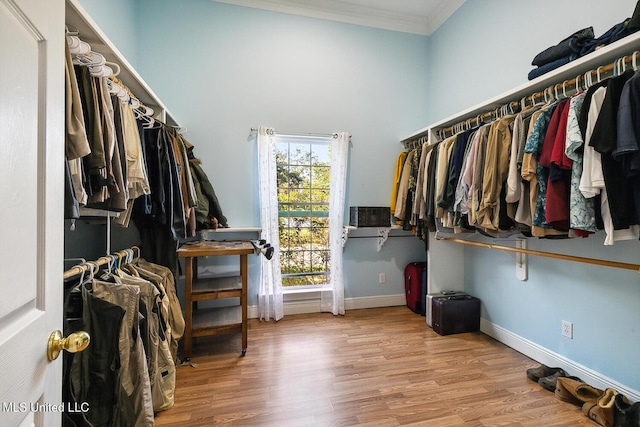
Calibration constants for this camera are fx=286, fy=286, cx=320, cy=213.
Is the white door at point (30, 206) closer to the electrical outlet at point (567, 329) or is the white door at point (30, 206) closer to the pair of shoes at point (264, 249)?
the pair of shoes at point (264, 249)

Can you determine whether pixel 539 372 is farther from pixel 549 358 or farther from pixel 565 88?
pixel 565 88

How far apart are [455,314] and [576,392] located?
99cm

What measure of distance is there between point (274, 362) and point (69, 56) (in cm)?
209

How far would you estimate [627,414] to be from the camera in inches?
57.9

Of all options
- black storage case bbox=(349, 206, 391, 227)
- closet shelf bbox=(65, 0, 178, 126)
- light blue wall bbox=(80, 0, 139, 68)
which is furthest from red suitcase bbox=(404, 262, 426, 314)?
light blue wall bbox=(80, 0, 139, 68)

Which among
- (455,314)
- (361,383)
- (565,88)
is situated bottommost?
(361,383)

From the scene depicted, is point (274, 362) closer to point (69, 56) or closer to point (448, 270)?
point (448, 270)

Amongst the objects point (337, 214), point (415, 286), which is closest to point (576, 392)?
point (415, 286)

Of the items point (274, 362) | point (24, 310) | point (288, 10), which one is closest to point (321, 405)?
point (274, 362)

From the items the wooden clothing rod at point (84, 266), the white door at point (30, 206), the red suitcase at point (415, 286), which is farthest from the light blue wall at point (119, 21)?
the red suitcase at point (415, 286)

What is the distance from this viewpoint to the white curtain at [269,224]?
9.61 feet

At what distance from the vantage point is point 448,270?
2934 mm

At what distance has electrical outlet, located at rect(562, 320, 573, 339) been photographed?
1.96 metres

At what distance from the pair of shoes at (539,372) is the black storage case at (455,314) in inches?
27.3
